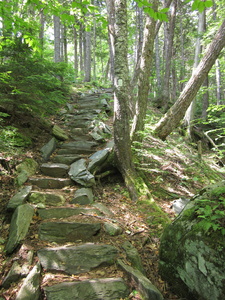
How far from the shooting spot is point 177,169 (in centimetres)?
549

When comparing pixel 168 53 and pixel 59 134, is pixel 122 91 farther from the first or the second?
pixel 168 53

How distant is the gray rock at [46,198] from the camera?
367cm

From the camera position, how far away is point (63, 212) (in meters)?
3.48

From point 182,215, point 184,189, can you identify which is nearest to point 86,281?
point 182,215

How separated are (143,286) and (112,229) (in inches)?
41.6

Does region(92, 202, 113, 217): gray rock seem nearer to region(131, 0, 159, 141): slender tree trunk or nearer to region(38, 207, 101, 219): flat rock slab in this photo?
region(38, 207, 101, 219): flat rock slab

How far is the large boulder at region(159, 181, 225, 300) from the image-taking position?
2115 millimetres

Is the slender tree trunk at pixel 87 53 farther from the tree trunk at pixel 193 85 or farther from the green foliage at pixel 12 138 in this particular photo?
the green foliage at pixel 12 138

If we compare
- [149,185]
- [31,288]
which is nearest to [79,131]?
[149,185]

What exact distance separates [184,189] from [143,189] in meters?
1.28

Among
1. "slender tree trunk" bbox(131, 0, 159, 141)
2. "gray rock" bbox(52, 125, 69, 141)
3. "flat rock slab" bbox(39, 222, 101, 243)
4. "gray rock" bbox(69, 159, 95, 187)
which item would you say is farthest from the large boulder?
"gray rock" bbox(52, 125, 69, 141)

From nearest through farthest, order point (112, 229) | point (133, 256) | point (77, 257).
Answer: point (77, 257)
point (133, 256)
point (112, 229)

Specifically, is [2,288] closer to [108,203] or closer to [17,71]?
[108,203]

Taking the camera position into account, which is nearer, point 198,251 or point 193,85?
point 198,251
